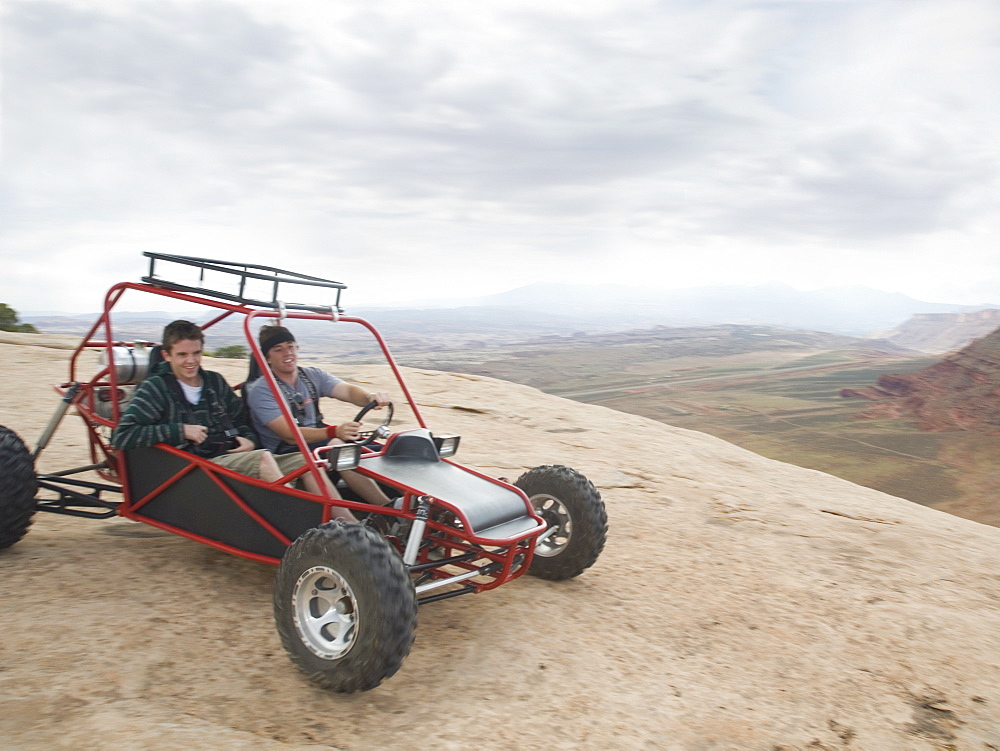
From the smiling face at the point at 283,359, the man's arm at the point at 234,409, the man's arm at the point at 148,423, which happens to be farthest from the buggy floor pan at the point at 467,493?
the man's arm at the point at 148,423

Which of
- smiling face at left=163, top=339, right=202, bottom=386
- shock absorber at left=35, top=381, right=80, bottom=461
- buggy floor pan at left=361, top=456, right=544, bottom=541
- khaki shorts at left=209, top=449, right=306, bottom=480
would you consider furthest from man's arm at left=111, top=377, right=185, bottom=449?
buggy floor pan at left=361, top=456, right=544, bottom=541

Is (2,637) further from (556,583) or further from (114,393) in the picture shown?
(556,583)

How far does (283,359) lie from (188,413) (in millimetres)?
704

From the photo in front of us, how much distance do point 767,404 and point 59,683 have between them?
9969cm

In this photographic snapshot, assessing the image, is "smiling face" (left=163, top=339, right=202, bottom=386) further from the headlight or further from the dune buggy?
the headlight

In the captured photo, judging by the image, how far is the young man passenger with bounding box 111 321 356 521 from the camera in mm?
4242

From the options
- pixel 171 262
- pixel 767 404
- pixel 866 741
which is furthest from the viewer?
pixel 767 404

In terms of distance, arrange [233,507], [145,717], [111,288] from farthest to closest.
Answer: [111,288], [233,507], [145,717]

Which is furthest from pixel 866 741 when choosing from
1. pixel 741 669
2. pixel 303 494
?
pixel 303 494

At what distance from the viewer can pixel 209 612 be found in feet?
12.8

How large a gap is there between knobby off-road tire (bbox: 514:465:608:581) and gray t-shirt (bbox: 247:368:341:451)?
5.17 feet

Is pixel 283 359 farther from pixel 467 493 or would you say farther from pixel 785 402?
pixel 785 402

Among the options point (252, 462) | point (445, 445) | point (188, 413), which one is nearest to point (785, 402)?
point (445, 445)

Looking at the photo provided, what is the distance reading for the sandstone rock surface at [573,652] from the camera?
3.02m
